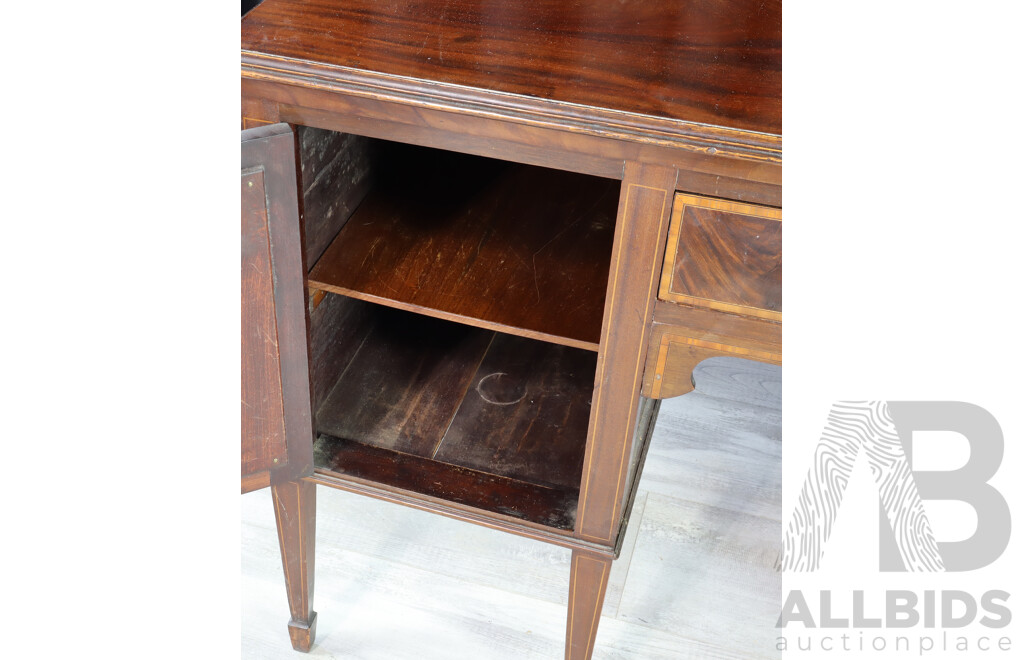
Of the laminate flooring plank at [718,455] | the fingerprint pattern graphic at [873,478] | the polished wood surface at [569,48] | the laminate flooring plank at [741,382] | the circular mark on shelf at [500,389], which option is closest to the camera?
the fingerprint pattern graphic at [873,478]

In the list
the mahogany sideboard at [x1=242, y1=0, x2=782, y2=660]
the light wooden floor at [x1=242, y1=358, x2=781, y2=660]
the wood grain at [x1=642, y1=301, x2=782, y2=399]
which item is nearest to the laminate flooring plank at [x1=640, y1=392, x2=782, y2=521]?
the light wooden floor at [x1=242, y1=358, x2=781, y2=660]

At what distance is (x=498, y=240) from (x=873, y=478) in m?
0.40

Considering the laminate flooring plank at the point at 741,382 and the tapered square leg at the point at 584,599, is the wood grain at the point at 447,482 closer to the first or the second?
the tapered square leg at the point at 584,599

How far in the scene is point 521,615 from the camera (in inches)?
Result: 41.1

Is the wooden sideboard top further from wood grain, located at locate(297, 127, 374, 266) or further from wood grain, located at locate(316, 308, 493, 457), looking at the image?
wood grain, located at locate(316, 308, 493, 457)

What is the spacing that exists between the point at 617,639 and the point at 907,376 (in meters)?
0.72

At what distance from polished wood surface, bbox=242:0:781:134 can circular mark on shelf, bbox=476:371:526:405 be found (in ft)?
1.31

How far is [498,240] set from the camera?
83 cm

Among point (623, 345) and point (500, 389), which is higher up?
point (623, 345)

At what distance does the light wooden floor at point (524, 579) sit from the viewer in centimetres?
102

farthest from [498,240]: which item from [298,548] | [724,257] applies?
[298,548]

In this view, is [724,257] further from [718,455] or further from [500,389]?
[718,455]

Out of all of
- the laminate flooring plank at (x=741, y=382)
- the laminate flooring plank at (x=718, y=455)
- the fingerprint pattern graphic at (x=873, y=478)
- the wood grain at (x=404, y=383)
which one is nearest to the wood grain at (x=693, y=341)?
the fingerprint pattern graphic at (x=873, y=478)

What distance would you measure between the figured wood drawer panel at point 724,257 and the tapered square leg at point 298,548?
1.36ft
